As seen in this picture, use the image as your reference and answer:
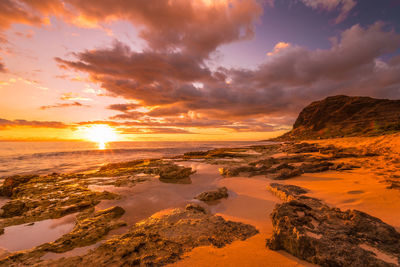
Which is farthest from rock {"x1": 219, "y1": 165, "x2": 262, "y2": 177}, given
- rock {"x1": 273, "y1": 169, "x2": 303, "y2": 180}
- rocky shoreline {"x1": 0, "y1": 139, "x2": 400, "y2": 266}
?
rocky shoreline {"x1": 0, "y1": 139, "x2": 400, "y2": 266}

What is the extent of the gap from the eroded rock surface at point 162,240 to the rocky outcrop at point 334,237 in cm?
83

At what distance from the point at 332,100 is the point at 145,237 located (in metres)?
123

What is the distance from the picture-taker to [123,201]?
614 centimetres

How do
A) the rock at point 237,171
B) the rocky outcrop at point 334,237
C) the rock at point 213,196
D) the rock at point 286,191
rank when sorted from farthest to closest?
the rock at point 237,171
the rock at point 213,196
the rock at point 286,191
the rocky outcrop at point 334,237

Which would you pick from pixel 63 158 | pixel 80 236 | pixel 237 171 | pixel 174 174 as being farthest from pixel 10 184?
pixel 63 158

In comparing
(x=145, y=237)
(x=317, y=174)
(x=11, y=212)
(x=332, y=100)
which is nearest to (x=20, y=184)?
(x=11, y=212)

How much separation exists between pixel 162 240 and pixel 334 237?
3.20 metres

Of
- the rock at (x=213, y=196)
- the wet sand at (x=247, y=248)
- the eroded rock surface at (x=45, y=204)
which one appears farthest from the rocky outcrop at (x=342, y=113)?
the eroded rock surface at (x=45, y=204)

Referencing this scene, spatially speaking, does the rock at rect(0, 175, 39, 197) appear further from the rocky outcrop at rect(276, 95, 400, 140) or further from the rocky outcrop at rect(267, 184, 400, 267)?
the rocky outcrop at rect(276, 95, 400, 140)

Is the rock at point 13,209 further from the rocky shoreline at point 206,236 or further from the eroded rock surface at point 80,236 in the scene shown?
the eroded rock surface at point 80,236

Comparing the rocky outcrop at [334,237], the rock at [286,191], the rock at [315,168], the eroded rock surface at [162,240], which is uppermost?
the rock at [315,168]

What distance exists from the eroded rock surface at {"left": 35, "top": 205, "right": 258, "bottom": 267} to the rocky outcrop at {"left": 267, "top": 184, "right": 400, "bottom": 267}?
83 cm

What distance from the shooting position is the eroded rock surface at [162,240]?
2803mm

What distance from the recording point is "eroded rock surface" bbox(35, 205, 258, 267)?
280cm
